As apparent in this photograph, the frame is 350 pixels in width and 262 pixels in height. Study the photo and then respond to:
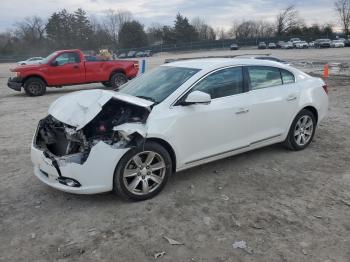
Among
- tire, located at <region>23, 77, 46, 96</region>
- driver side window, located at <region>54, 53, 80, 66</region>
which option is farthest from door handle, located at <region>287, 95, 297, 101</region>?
tire, located at <region>23, 77, 46, 96</region>

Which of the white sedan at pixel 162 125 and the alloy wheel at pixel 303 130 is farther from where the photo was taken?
the alloy wheel at pixel 303 130

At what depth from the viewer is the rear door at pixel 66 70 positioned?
46.6ft

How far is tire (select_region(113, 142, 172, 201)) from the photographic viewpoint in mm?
4102

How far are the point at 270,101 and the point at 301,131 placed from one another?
0.99 metres

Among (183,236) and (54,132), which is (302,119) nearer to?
(183,236)

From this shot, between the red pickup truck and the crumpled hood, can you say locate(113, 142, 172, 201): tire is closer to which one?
the crumpled hood

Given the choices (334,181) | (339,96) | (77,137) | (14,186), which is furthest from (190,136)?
(339,96)

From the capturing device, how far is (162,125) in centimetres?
429

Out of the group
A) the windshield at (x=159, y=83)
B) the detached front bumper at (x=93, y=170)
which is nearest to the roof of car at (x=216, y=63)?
the windshield at (x=159, y=83)

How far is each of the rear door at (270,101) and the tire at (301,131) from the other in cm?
18

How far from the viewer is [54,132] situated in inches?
185

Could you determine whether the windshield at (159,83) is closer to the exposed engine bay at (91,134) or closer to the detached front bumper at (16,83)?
the exposed engine bay at (91,134)

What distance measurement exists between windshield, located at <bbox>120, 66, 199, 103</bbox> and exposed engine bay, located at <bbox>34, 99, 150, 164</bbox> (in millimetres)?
340

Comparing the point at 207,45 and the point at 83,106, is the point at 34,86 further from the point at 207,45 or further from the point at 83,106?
the point at 207,45
